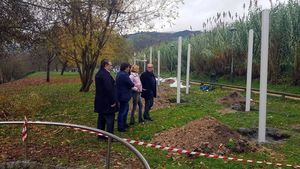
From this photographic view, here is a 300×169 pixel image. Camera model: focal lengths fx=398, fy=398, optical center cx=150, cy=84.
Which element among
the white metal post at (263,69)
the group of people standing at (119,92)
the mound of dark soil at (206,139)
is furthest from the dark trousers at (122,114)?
the white metal post at (263,69)

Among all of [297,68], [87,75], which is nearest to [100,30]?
[87,75]

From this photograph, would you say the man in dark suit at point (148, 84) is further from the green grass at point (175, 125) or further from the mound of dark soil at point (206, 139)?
the mound of dark soil at point (206, 139)

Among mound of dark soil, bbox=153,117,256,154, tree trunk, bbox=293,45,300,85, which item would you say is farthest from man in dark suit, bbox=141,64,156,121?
tree trunk, bbox=293,45,300,85

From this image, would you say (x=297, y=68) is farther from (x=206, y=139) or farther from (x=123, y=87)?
(x=206, y=139)

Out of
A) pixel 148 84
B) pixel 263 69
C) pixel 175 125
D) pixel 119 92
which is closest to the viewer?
pixel 263 69

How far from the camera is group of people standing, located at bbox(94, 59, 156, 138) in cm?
929

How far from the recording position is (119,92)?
1070 centimetres

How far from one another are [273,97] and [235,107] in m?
5.75

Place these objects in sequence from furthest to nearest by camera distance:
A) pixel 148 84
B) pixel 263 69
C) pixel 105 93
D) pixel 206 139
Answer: pixel 148 84, pixel 263 69, pixel 105 93, pixel 206 139

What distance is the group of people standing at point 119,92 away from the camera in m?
9.29

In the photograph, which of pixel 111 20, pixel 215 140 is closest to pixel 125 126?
pixel 215 140

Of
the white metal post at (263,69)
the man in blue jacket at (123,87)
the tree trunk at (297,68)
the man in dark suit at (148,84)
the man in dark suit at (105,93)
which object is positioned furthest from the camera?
the tree trunk at (297,68)

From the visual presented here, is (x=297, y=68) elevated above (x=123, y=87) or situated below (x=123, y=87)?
above

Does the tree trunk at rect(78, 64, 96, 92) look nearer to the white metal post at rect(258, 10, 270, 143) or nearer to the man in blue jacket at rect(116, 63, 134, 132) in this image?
the man in blue jacket at rect(116, 63, 134, 132)
